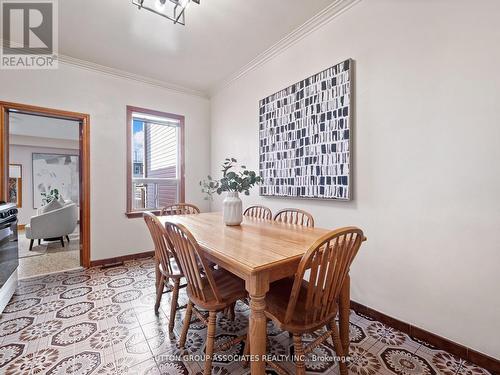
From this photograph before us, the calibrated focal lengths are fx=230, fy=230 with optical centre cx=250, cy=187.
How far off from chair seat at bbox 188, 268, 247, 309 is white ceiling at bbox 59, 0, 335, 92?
233 centimetres

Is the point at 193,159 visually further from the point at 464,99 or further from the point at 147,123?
the point at 464,99

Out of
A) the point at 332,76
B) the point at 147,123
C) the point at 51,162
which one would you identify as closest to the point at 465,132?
the point at 332,76

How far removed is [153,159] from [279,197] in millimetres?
2281

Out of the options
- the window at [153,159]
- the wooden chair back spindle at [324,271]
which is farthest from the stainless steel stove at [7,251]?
the wooden chair back spindle at [324,271]

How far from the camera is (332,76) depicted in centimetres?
212

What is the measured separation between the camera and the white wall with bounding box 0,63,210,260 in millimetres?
2768

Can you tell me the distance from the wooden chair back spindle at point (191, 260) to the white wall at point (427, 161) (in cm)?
140

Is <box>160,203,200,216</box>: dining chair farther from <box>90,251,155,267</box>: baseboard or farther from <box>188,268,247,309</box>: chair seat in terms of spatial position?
<box>188,268,247,309</box>: chair seat

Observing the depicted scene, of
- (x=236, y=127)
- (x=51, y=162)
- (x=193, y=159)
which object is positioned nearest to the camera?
(x=236, y=127)

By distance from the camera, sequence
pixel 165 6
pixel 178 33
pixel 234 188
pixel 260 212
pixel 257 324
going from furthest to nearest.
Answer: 1. pixel 260 212
2. pixel 178 33
3. pixel 165 6
4. pixel 234 188
5. pixel 257 324

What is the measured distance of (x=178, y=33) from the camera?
245 centimetres

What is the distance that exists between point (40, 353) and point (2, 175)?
210cm

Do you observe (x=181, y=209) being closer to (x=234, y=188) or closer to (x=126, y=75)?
(x=234, y=188)

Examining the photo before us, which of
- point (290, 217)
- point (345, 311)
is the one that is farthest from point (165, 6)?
point (345, 311)
